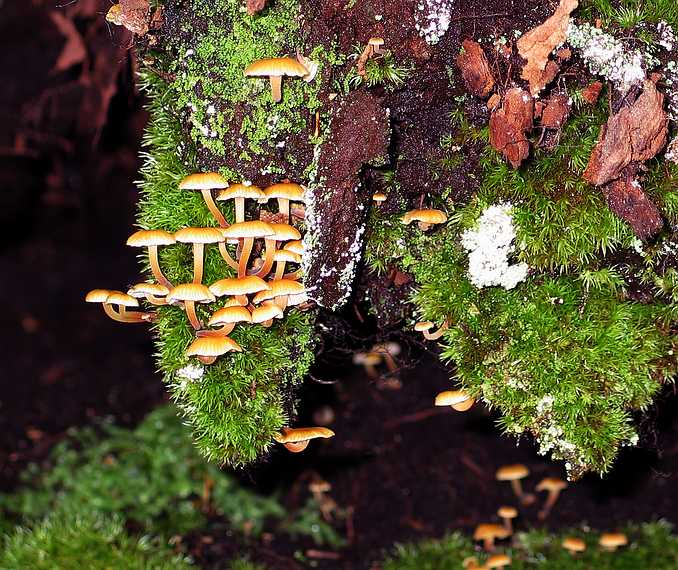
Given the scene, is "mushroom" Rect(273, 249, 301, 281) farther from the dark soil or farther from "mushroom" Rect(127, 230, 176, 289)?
the dark soil

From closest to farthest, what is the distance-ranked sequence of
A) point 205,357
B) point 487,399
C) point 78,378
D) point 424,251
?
point 205,357
point 487,399
point 424,251
point 78,378

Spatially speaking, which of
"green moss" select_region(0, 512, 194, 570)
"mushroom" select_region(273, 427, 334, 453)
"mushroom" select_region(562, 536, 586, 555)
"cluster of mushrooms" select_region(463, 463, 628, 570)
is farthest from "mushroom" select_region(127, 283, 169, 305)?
"mushroom" select_region(562, 536, 586, 555)

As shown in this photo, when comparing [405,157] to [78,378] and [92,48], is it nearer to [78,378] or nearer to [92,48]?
[92,48]

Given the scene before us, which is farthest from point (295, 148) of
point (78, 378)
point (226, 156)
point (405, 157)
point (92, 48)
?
point (78, 378)

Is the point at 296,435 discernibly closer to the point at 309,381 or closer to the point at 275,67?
the point at 275,67

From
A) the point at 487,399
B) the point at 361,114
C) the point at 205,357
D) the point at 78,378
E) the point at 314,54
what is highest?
the point at 314,54

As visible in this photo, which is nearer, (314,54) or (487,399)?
(314,54)

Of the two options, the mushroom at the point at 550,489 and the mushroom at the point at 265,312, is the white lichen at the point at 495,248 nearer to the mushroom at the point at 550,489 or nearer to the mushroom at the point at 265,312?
the mushroom at the point at 265,312
